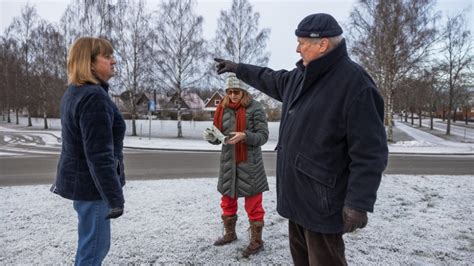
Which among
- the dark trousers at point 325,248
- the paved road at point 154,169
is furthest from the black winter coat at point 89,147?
the paved road at point 154,169

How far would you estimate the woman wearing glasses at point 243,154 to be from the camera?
3373mm

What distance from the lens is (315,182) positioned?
Answer: 1929 millimetres

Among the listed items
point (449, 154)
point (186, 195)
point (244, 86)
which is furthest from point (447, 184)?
point (449, 154)

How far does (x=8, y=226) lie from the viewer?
4.11 metres

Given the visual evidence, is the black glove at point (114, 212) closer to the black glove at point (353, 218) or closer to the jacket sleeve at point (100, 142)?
the jacket sleeve at point (100, 142)

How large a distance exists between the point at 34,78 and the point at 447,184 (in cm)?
3499

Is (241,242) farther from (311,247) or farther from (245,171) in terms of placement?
(311,247)

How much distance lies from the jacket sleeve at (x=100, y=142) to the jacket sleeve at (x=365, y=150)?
1336 mm

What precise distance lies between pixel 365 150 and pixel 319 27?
2.36ft

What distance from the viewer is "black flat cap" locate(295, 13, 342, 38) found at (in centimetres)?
191

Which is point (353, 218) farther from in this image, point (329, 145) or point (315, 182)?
point (329, 145)

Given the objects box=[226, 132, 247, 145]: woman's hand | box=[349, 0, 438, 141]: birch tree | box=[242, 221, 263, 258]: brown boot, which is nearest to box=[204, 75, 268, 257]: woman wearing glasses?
box=[242, 221, 263, 258]: brown boot

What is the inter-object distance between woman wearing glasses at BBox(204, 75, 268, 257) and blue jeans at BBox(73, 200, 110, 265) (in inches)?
54.7

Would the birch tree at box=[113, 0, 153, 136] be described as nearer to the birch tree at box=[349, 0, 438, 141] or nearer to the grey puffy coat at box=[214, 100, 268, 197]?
the birch tree at box=[349, 0, 438, 141]
